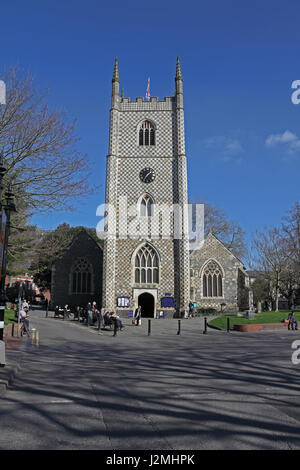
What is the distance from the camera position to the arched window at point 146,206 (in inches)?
1284

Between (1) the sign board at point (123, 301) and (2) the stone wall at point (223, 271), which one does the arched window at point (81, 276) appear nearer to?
(1) the sign board at point (123, 301)

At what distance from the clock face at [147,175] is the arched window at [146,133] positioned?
3002mm

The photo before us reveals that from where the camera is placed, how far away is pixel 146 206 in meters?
32.8

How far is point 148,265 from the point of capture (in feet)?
105

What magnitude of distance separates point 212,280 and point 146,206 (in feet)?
35.1

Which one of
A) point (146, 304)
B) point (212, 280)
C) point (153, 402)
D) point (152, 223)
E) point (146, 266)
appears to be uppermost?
point (152, 223)

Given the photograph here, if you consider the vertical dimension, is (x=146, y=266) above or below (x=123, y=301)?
above


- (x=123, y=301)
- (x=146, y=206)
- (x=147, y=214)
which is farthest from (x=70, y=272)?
(x=146, y=206)

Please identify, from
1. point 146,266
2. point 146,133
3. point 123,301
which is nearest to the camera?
point 123,301

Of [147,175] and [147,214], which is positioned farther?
[147,175]

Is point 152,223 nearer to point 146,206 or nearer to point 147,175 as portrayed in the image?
point 146,206

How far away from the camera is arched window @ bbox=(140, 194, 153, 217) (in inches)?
1284

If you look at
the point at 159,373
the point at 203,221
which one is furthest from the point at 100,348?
the point at 203,221

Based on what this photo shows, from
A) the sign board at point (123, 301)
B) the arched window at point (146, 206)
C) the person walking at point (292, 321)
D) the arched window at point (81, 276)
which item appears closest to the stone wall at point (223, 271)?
the arched window at point (146, 206)
